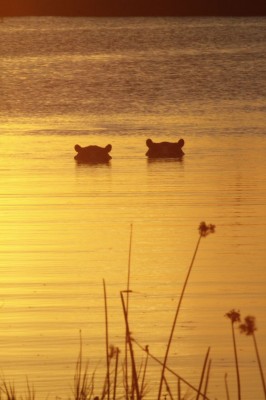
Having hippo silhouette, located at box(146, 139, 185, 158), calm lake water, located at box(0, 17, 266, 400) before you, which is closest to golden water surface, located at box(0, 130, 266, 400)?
calm lake water, located at box(0, 17, 266, 400)

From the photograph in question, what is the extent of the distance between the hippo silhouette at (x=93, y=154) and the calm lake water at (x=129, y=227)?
0.44 ft

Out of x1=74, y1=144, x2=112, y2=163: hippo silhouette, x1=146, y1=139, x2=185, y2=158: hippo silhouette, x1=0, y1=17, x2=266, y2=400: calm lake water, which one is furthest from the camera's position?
x1=146, y1=139, x2=185, y2=158: hippo silhouette

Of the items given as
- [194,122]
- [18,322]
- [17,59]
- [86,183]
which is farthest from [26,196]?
[17,59]

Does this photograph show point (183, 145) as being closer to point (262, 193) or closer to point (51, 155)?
point (51, 155)

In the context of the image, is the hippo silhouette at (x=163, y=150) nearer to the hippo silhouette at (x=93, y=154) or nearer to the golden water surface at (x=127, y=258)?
the golden water surface at (x=127, y=258)

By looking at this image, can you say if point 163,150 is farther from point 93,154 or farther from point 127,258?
point 127,258

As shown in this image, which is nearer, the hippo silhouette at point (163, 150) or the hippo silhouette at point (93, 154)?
the hippo silhouette at point (93, 154)

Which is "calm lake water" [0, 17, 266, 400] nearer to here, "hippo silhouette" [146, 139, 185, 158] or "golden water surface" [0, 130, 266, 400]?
"golden water surface" [0, 130, 266, 400]

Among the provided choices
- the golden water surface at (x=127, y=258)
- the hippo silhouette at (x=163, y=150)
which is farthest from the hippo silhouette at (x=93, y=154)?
the hippo silhouette at (x=163, y=150)

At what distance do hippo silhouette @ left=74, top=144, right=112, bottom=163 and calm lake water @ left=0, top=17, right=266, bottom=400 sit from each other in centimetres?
13

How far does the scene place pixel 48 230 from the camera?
1434 centimetres

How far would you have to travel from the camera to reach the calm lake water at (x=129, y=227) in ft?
32.3

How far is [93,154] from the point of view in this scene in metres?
19.3

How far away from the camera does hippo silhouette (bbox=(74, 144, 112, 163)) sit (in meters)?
19.2
